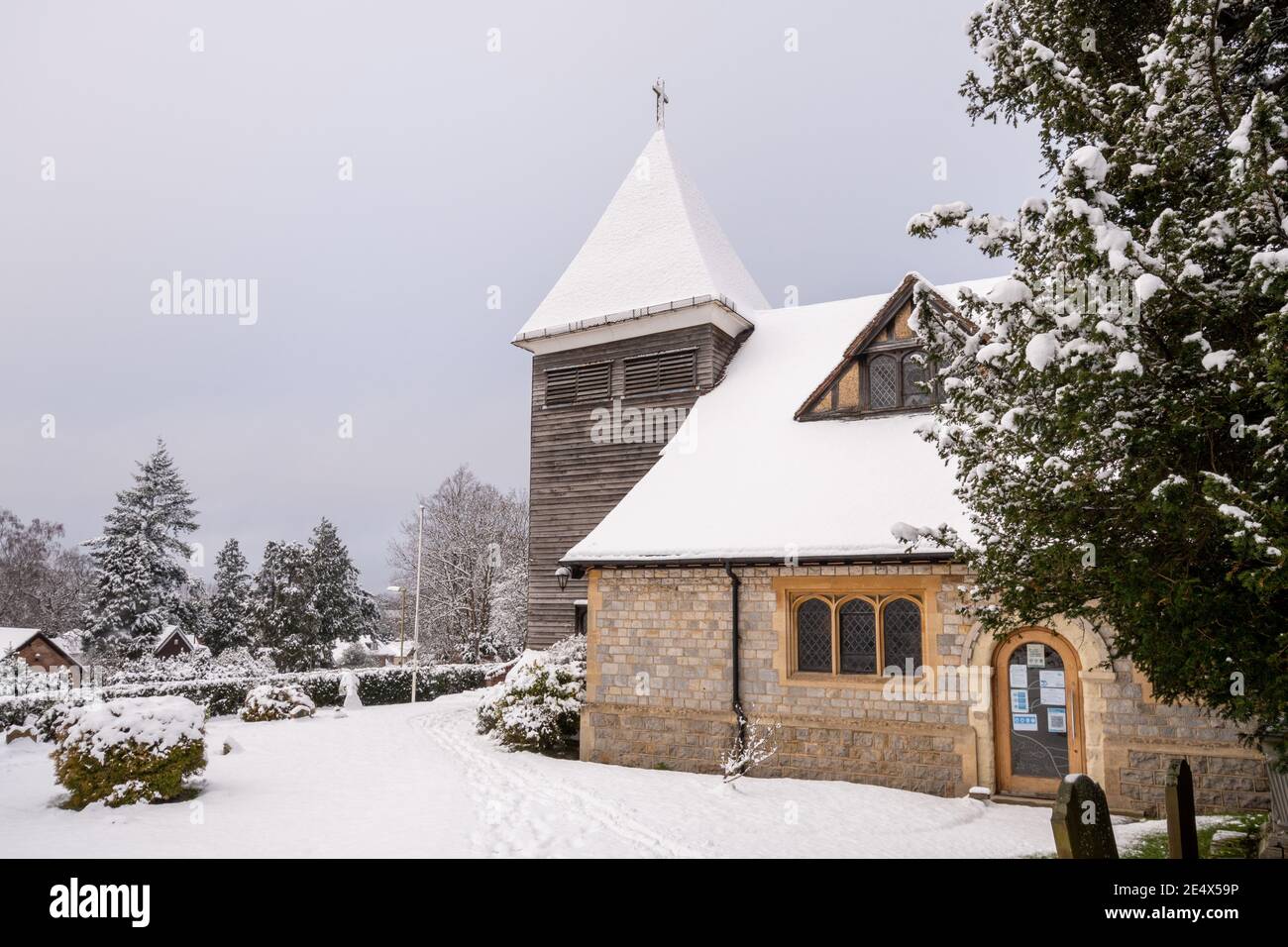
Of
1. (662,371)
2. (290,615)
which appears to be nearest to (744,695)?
(662,371)

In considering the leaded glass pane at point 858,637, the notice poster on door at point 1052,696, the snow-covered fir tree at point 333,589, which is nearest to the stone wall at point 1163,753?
the notice poster on door at point 1052,696

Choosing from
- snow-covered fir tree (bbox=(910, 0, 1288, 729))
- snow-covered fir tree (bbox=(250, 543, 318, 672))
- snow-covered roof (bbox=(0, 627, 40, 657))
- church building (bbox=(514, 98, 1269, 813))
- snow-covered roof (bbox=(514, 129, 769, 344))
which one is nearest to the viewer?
snow-covered fir tree (bbox=(910, 0, 1288, 729))

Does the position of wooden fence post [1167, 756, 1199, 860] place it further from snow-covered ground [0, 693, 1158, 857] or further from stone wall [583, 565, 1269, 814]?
stone wall [583, 565, 1269, 814]

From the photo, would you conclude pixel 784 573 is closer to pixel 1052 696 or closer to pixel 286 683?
pixel 1052 696

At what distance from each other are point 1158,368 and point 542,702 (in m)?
11.8

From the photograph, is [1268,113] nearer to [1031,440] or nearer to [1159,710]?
[1031,440]

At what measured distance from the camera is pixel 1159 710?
10.2m

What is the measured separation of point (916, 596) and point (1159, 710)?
10.5 ft

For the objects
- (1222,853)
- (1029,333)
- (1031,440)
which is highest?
(1029,333)

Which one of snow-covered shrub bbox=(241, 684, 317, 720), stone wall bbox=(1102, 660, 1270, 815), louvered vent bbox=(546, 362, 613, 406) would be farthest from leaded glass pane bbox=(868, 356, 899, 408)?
snow-covered shrub bbox=(241, 684, 317, 720)

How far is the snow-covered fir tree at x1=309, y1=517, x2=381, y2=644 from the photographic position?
35.0 meters

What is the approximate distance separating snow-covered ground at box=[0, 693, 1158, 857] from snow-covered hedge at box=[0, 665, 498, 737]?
3768mm

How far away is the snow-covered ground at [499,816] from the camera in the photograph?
8414mm
